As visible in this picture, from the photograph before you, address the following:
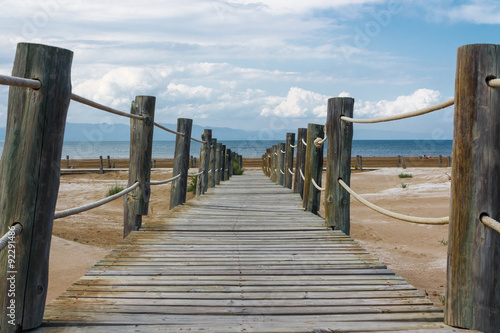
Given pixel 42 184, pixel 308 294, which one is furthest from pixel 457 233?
pixel 42 184

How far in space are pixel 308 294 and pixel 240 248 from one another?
1.10 m

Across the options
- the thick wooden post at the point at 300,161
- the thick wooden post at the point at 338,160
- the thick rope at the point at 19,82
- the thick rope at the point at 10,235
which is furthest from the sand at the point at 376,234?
the thick rope at the point at 19,82

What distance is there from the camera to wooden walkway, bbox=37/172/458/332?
6.33 feet

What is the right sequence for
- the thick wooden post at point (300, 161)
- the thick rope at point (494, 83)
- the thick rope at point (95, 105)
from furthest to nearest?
the thick wooden post at point (300, 161)
the thick rope at point (95, 105)
the thick rope at point (494, 83)

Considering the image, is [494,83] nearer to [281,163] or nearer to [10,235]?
[10,235]

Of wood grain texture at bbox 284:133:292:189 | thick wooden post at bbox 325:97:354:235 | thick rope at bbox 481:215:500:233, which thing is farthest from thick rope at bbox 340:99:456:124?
wood grain texture at bbox 284:133:292:189

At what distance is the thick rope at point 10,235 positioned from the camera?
5.41 ft

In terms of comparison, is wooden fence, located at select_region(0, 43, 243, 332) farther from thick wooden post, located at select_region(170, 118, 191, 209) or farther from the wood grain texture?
the wood grain texture

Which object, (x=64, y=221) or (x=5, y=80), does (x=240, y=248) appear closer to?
(x=5, y=80)

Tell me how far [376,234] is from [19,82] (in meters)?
8.79

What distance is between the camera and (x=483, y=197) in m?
1.75

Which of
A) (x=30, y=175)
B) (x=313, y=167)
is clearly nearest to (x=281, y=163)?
(x=313, y=167)

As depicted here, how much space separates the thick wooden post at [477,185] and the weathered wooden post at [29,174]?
1.64m

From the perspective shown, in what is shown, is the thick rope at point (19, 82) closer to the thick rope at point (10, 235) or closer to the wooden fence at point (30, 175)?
the wooden fence at point (30, 175)
